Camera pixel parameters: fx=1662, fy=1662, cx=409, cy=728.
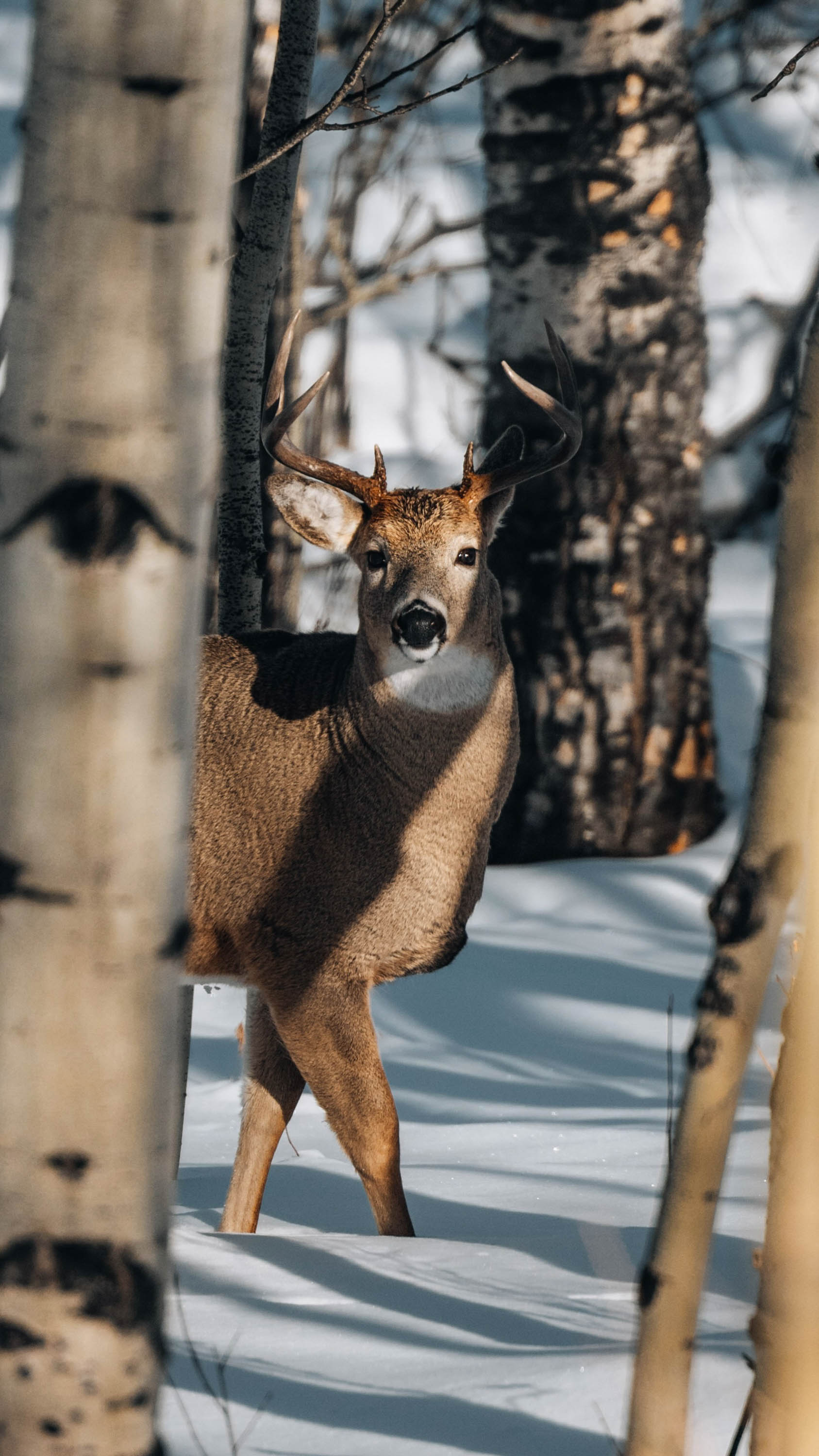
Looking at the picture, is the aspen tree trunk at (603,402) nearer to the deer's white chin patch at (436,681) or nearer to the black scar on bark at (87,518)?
the deer's white chin patch at (436,681)

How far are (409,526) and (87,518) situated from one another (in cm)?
266

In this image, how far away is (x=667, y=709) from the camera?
23.9 feet

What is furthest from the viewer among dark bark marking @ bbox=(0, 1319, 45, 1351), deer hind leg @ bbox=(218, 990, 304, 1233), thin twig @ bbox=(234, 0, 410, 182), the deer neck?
the deer neck

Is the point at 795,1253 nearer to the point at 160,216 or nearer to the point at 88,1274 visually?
the point at 88,1274

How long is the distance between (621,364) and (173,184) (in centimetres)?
602

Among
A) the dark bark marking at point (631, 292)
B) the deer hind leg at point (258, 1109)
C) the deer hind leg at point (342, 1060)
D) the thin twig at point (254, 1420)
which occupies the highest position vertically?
the dark bark marking at point (631, 292)

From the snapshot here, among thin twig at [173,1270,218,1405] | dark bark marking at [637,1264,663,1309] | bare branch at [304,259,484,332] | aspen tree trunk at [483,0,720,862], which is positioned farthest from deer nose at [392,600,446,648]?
bare branch at [304,259,484,332]

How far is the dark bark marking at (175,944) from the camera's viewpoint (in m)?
1.41

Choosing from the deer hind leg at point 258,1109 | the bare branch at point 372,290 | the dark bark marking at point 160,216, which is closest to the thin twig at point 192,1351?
the deer hind leg at point 258,1109

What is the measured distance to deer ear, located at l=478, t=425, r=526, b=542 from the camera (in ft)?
13.3

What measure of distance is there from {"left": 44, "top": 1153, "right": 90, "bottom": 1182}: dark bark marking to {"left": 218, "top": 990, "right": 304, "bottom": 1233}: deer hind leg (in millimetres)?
2420

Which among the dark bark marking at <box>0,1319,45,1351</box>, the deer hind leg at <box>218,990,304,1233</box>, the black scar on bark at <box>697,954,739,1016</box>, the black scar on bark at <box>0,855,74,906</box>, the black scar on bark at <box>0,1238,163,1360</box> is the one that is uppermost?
the black scar on bark at <box>0,855,74,906</box>

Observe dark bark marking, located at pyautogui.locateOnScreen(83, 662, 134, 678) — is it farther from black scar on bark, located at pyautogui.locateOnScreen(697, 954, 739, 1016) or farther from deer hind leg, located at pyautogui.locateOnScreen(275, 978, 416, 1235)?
deer hind leg, located at pyautogui.locateOnScreen(275, 978, 416, 1235)

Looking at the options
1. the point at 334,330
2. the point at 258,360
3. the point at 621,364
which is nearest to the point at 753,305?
the point at 334,330
